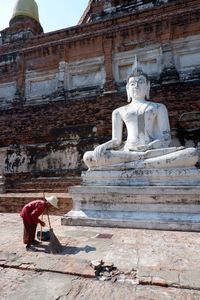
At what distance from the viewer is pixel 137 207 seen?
4.36 meters

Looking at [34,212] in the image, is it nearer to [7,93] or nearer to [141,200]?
[141,200]

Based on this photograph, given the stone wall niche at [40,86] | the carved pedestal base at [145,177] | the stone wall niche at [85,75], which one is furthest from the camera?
the stone wall niche at [40,86]

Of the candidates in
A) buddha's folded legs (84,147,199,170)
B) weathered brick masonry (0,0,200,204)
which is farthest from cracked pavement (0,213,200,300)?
weathered brick masonry (0,0,200,204)

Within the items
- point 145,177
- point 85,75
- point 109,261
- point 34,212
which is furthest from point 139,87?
point 85,75

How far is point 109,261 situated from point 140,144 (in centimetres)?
278

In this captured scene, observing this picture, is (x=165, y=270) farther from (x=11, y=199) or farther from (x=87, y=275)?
(x=11, y=199)

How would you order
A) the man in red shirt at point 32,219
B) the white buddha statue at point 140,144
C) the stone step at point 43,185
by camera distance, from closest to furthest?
the man in red shirt at point 32,219, the white buddha statue at point 140,144, the stone step at point 43,185

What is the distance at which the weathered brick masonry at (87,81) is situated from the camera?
7930 millimetres

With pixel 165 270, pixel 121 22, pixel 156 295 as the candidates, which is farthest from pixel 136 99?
pixel 121 22

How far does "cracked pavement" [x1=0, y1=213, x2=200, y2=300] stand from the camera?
217 centimetres

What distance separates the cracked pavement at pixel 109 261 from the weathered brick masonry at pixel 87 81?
3677 mm

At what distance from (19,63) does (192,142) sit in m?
8.89

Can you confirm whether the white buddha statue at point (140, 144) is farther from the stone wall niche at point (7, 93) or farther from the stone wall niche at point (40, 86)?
the stone wall niche at point (7, 93)

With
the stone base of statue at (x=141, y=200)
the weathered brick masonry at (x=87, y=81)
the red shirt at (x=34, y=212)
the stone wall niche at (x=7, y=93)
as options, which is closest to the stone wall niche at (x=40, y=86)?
the weathered brick masonry at (x=87, y=81)
